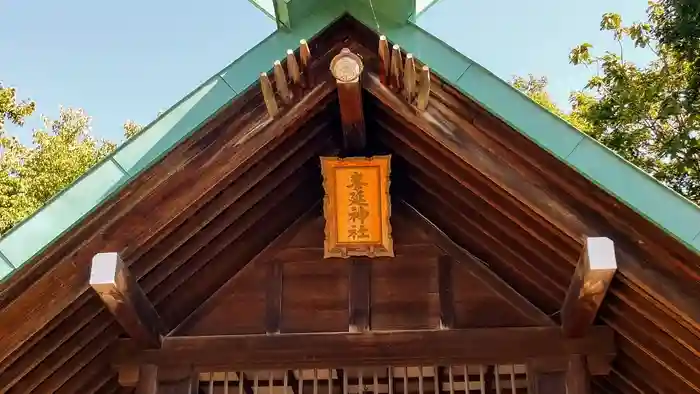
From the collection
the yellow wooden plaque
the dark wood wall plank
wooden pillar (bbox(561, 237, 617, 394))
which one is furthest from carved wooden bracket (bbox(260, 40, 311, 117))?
wooden pillar (bbox(561, 237, 617, 394))

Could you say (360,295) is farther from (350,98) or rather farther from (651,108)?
(651,108)

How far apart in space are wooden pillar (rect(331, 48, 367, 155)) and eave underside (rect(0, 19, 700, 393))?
0.41 feet

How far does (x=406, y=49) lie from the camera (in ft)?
12.7

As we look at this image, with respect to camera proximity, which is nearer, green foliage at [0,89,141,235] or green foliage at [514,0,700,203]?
green foliage at [514,0,700,203]

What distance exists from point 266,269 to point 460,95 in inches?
71.7

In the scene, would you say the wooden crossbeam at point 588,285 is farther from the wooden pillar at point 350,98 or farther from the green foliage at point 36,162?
the green foliage at point 36,162

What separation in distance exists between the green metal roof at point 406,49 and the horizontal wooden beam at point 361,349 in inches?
44.5

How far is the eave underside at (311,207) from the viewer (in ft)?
11.7

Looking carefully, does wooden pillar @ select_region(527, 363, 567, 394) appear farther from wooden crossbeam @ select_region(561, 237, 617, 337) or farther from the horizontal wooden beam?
wooden crossbeam @ select_region(561, 237, 617, 337)

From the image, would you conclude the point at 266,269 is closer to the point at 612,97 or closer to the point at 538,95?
the point at 612,97

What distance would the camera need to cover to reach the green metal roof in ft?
11.2

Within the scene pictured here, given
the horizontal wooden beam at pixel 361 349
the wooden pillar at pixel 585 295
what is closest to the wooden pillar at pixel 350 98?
the horizontal wooden beam at pixel 361 349

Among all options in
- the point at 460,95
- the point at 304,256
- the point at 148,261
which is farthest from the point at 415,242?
the point at 148,261

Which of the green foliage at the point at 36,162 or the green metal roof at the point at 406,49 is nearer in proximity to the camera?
the green metal roof at the point at 406,49
